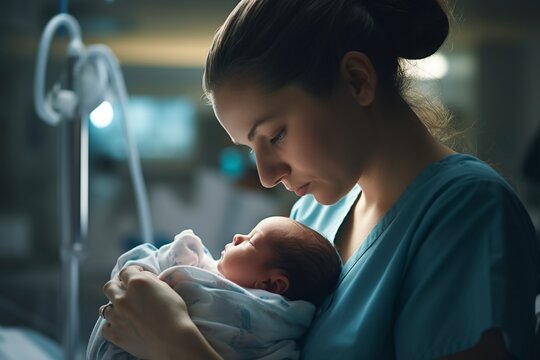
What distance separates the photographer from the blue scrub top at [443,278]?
78cm

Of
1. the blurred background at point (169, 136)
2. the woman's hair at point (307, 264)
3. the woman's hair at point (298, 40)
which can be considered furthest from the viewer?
the blurred background at point (169, 136)

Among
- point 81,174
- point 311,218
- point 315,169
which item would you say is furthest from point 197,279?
point 81,174

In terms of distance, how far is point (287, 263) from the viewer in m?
1.00

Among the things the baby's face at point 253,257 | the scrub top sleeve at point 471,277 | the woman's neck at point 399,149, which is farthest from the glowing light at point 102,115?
the scrub top sleeve at point 471,277

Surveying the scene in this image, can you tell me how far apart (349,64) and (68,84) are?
0.87 m

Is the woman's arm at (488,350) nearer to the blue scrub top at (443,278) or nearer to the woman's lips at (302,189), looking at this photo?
the blue scrub top at (443,278)

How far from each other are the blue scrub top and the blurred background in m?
1.59

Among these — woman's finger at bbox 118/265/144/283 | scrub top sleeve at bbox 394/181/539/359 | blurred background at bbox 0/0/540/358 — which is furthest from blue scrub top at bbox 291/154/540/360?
blurred background at bbox 0/0/540/358

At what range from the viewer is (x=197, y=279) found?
941 millimetres

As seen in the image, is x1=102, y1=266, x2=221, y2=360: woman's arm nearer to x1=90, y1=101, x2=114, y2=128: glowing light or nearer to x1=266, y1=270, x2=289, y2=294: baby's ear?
x1=266, y1=270, x2=289, y2=294: baby's ear

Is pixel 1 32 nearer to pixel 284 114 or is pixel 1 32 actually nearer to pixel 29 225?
pixel 29 225

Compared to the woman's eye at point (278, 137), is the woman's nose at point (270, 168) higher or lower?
lower

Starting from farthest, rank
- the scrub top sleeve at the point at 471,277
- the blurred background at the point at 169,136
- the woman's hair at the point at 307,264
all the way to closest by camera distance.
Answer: the blurred background at the point at 169,136
the woman's hair at the point at 307,264
the scrub top sleeve at the point at 471,277

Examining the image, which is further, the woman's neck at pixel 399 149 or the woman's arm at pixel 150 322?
the woman's neck at pixel 399 149
